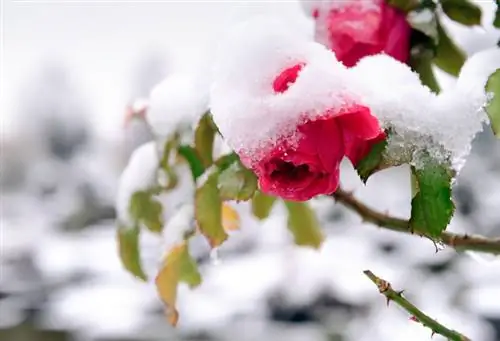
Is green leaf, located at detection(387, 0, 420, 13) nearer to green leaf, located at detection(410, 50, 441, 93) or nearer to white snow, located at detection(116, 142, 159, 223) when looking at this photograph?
green leaf, located at detection(410, 50, 441, 93)

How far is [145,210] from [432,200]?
24 cm

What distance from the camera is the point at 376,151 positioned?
277mm

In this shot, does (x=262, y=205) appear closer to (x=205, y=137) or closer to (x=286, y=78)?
(x=205, y=137)

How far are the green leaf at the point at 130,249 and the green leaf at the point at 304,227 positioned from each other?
0.39ft

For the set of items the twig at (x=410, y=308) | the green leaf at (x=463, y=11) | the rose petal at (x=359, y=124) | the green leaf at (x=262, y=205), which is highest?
the green leaf at (x=463, y=11)

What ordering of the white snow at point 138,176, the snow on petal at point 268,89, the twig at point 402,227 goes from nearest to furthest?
the snow on petal at point 268,89
the twig at point 402,227
the white snow at point 138,176

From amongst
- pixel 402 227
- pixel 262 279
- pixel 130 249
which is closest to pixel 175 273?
pixel 130 249

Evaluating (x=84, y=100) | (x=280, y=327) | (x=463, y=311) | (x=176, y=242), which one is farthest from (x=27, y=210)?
(x=176, y=242)

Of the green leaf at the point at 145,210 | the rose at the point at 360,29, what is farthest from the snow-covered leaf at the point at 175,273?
the rose at the point at 360,29

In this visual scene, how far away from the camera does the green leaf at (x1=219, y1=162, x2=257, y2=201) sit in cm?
35

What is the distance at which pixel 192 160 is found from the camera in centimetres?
43

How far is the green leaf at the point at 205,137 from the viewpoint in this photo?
40 cm

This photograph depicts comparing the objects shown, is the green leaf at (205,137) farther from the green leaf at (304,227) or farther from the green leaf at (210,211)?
the green leaf at (304,227)

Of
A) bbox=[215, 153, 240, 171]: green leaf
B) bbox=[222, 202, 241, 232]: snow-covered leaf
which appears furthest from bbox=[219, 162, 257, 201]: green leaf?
bbox=[222, 202, 241, 232]: snow-covered leaf
